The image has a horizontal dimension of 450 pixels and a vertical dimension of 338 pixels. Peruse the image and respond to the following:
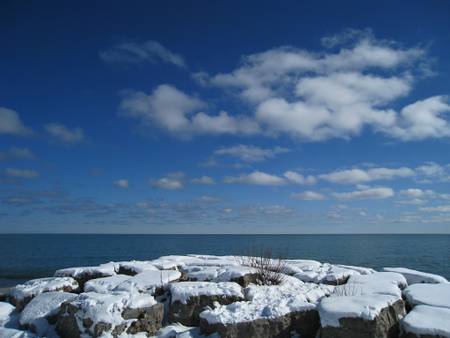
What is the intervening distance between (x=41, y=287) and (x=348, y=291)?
6.80m

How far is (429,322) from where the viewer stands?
5.32 meters

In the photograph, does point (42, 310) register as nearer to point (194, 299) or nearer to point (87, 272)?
point (87, 272)

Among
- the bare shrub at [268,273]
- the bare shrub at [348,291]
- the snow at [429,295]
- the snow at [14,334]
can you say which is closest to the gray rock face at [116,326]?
the snow at [14,334]

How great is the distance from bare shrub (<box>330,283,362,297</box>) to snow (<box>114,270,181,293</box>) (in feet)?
11.9

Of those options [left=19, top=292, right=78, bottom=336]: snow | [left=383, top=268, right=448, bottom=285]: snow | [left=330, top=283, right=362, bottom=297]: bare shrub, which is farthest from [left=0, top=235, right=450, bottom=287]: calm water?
[left=19, top=292, right=78, bottom=336]: snow

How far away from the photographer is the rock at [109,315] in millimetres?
6340

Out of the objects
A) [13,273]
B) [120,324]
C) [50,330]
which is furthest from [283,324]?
[13,273]

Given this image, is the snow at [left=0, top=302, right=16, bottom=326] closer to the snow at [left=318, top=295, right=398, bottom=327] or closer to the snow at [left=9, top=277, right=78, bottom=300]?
the snow at [left=9, top=277, right=78, bottom=300]

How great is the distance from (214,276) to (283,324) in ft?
9.42

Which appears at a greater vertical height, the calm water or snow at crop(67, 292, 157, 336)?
snow at crop(67, 292, 157, 336)

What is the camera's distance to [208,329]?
615 cm

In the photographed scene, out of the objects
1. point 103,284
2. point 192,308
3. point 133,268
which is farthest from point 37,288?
point 192,308

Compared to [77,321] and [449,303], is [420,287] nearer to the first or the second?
[449,303]

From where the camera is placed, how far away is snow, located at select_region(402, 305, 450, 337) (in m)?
5.09
